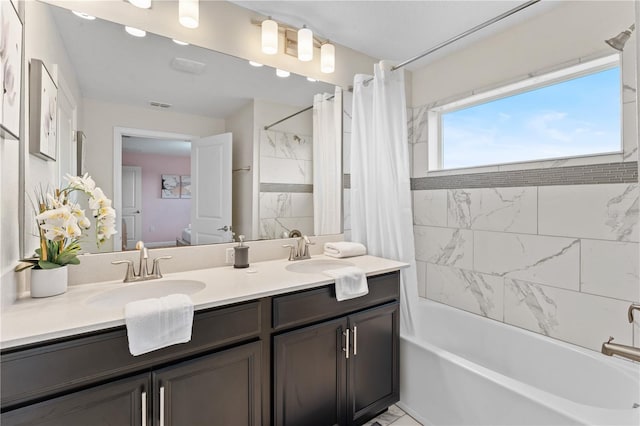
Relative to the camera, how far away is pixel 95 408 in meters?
0.99

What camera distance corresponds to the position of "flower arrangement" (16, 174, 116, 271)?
1141 mm

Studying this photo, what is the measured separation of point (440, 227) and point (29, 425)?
2.67m

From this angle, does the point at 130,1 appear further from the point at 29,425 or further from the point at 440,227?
the point at 440,227

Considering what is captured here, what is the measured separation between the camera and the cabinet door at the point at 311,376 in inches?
55.2

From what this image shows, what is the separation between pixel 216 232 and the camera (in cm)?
184

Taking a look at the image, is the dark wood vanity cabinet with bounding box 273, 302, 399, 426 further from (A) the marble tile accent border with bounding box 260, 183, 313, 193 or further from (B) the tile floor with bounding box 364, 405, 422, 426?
(A) the marble tile accent border with bounding box 260, 183, 313, 193

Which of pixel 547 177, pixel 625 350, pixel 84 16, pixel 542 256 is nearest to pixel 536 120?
pixel 547 177

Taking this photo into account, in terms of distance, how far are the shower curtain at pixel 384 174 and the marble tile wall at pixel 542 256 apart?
2.20ft

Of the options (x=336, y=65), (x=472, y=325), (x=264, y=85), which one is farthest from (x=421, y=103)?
(x=472, y=325)

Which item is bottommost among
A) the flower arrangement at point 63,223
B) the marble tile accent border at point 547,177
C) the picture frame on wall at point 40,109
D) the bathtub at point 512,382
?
the bathtub at point 512,382

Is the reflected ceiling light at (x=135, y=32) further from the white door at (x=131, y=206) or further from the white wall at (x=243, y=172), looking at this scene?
the white door at (x=131, y=206)

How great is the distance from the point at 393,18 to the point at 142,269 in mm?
2215

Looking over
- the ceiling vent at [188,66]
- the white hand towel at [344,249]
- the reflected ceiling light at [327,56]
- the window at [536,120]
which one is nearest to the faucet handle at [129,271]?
the ceiling vent at [188,66]

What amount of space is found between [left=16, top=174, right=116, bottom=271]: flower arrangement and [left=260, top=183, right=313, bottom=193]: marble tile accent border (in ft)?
2.99
